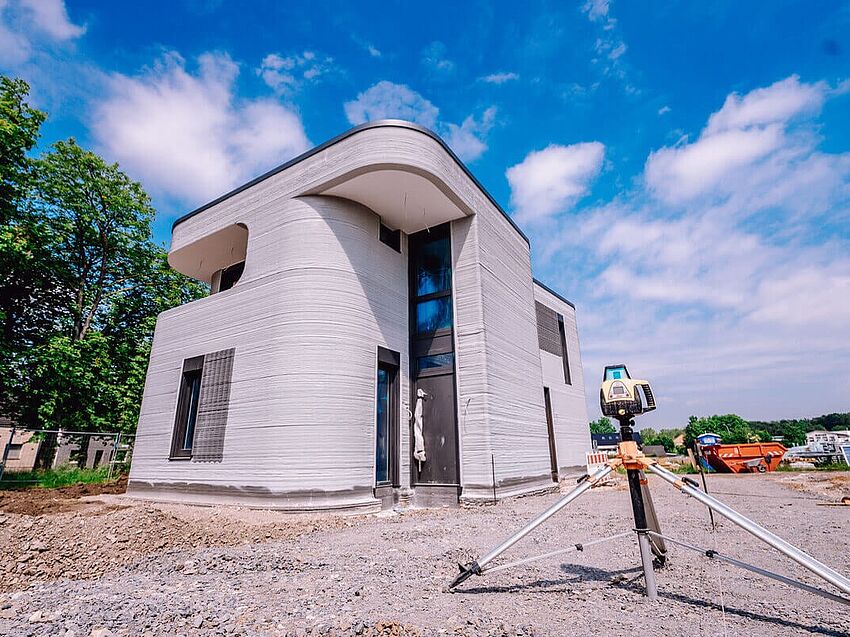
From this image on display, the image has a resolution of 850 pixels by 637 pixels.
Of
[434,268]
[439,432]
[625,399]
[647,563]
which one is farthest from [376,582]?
[434,268]

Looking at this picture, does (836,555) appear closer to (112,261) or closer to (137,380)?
(137,380)

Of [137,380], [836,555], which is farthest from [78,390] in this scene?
[836,555]

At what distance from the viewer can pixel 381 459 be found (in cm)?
919

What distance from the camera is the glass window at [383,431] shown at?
9.08 m

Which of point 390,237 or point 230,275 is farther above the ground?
point 390,237

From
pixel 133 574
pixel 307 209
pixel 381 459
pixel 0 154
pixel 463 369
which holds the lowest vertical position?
pixel 133 574

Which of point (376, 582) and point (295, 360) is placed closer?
point (376, 582)

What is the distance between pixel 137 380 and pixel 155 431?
21.4 feet

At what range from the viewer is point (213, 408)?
9195mm

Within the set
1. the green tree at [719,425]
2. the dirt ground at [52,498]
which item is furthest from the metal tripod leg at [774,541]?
the green tree at [719,425]

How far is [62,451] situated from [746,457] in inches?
1077

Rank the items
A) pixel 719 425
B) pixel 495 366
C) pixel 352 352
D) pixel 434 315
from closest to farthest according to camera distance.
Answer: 1. pixel 352 352
2. pixel 495 366
3. pixel 434 315
4. pixel 719 425

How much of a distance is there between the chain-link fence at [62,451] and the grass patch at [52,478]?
0.09 ft

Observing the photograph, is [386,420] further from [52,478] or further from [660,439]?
[660,439]
